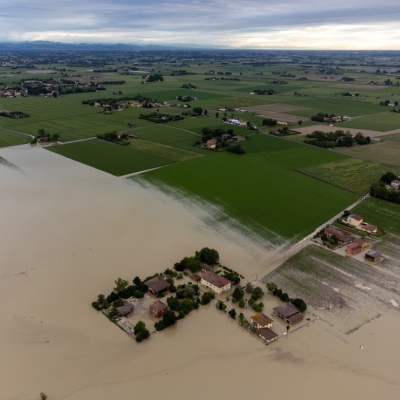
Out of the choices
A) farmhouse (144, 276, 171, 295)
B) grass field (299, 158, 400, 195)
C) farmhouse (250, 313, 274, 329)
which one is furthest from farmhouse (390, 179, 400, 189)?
farmhouse (144, 276, 171, 295)

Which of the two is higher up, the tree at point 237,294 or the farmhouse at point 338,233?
the farmhouse at point 338,233

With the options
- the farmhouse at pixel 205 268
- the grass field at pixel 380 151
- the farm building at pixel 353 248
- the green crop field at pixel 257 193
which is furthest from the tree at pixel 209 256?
the grass field at pixel 380 151

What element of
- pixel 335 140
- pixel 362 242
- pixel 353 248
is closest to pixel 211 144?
pixel 335 140

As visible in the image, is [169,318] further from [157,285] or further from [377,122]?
[377,122]

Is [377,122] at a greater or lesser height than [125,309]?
greater

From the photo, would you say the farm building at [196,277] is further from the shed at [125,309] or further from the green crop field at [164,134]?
the green crop field at [164,134]

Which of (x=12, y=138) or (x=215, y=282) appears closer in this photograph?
(x=215, y=282)

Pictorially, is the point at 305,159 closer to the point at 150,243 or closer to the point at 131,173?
the point at 131,173
